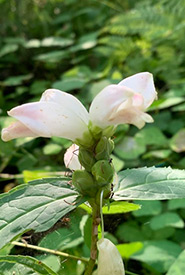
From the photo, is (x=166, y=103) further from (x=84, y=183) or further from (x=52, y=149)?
(x=84, y=183)

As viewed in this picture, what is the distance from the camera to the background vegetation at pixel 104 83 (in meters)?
0.99

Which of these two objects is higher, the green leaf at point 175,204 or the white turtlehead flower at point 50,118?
the white turtlehead flower at point 50,118

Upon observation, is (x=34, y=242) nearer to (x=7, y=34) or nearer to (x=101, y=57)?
(x=101, y=57)

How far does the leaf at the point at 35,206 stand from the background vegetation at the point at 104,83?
13cm

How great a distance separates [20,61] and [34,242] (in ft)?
6.29

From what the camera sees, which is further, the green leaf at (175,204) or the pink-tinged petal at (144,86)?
the green leaf at (175,204)

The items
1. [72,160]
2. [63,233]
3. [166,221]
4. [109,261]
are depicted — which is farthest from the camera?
[166,221]

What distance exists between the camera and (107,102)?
517mm

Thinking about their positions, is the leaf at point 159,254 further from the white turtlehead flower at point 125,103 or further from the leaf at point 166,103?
the leaf at point 166,103

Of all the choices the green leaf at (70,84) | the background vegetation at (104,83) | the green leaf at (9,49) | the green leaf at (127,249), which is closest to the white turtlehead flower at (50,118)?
the background vegetation at (104,83)

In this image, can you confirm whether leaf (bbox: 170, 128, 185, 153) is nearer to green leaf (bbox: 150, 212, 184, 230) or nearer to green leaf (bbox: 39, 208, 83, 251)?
green leaf (bbox: 150, 212, 184, 230)

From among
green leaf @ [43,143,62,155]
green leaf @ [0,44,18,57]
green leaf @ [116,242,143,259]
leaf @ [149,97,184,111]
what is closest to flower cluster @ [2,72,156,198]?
green leaf @ [116,242,143,259]

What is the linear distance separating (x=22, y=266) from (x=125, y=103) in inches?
10.9

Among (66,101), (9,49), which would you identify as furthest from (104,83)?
(66,101)
